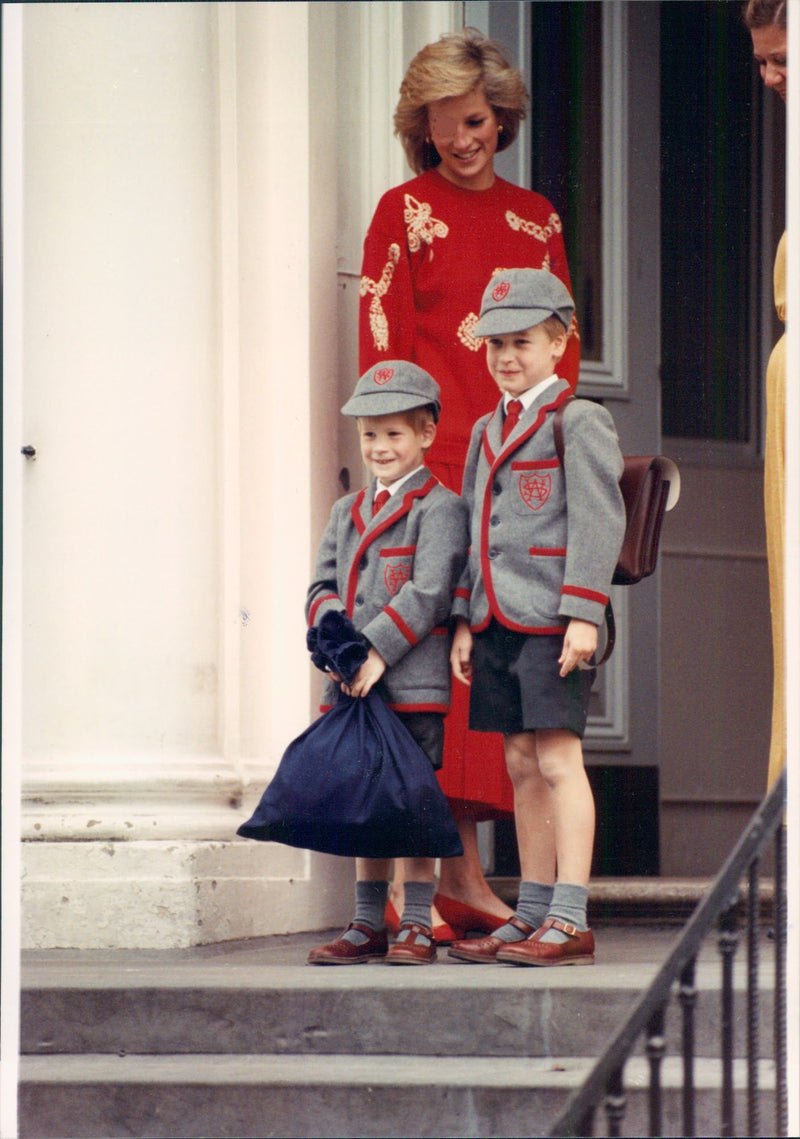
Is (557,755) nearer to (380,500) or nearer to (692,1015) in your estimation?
(380,500)

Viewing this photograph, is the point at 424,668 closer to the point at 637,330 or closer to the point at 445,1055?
the point at 445,1055

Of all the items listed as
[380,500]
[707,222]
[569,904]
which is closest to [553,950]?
[569,904]

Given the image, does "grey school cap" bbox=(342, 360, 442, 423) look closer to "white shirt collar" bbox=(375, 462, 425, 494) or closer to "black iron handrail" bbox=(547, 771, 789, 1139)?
"white shirt collar" bbox=(375, 462, 425, 494)

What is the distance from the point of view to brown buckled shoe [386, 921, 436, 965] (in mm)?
4156

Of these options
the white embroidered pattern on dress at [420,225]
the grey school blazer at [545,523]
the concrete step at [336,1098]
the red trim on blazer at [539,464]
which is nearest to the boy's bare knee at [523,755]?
the grey school blazer at [545,523]

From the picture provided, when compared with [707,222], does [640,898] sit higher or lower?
lower

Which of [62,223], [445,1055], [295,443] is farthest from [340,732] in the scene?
[62,223]

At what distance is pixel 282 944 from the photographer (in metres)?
4.77

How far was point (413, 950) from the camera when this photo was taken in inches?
164

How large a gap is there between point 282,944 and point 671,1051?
1.38 metres

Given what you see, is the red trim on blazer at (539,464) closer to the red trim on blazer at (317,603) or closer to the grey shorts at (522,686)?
the grey shorts at (522,686)

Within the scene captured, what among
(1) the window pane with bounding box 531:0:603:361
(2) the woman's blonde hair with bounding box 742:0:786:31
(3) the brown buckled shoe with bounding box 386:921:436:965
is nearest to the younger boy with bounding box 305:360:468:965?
(3) the brown buckled shoe with bounding box 386:921:436:965

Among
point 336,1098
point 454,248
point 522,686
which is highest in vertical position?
point 454,248

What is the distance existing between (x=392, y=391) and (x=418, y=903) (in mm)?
1201
